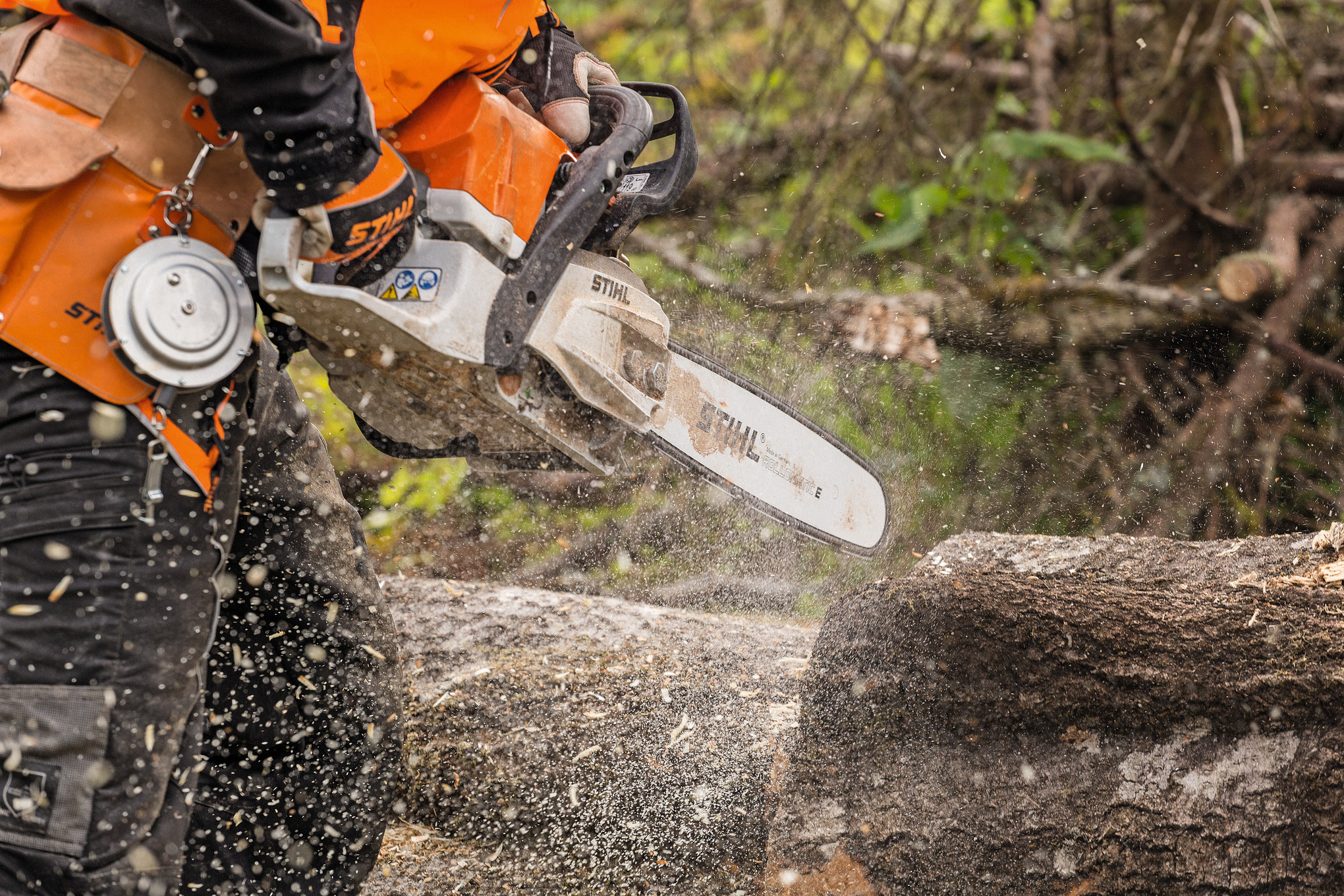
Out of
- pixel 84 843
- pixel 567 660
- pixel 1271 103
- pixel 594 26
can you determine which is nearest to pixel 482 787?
pixel 567 660

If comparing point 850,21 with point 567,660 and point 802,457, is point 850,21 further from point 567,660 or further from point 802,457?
point 567,660

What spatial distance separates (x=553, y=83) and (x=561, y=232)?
0.41 m

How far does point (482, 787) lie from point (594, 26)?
5.75 m

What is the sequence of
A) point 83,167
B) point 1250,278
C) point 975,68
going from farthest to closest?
point 975,68
point 1250,278
point 83,167

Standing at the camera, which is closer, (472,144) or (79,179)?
(79,179)

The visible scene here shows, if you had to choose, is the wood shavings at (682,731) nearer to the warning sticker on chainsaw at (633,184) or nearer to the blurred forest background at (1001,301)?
the blurred forest background at (1001,301)

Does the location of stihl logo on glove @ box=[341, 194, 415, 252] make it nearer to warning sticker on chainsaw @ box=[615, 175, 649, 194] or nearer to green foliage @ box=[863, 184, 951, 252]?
warning sticker on chainsaw @ box=[615, 175, 649, 194]

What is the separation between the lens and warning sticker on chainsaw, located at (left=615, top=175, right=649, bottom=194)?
Answer: 5.89 feet

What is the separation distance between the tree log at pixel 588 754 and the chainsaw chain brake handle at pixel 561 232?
3.46 ft

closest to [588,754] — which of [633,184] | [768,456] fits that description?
[768,456]

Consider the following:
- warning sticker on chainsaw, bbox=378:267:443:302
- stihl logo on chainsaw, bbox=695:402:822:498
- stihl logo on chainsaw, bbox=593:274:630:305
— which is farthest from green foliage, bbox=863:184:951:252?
warning sticker on chainsaw, bbox=378:267:443:302

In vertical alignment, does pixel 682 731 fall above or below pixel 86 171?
below

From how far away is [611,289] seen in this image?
1719 millimetres

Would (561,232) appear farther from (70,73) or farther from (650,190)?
(70,73)
